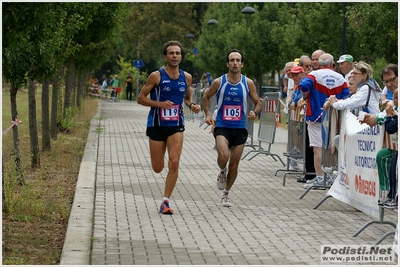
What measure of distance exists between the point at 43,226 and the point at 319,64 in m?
5.44

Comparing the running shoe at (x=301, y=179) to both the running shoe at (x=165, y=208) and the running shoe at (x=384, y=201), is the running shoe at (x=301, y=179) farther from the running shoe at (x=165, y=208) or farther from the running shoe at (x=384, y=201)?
the running shoe at (x=384, y=201)

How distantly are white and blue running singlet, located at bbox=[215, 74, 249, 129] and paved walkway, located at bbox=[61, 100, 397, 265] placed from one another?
0.97 metres

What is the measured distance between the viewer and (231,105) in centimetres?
1177

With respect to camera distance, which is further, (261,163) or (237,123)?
(261,163)

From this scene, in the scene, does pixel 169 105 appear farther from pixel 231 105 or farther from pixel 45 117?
pixel 45 117

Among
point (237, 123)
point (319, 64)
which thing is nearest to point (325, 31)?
point (319, 64)

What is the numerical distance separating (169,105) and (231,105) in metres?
0.97

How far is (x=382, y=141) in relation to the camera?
9391 millimetres

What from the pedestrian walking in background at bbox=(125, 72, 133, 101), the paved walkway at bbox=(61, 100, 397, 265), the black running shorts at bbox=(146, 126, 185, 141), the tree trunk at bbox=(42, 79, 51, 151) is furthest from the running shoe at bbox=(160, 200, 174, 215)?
the pedestrian walking in background at bbox=(125, 72, 133, 101)

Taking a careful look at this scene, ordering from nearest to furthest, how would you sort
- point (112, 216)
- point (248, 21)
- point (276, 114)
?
1. point (112, 216)
2. point (276, 114)
3. point (248, 21)

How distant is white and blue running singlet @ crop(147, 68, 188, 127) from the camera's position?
11164 mm

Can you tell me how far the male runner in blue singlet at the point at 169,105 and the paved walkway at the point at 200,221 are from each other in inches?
25.7

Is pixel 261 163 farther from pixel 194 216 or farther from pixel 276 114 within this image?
pixel 194 216

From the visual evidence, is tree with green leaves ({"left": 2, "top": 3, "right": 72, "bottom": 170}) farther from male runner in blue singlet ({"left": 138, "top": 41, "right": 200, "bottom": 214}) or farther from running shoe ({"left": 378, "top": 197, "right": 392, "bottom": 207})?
running shoe ({"left": 378, "top": 197, "right": 392, "bottom": 207})
